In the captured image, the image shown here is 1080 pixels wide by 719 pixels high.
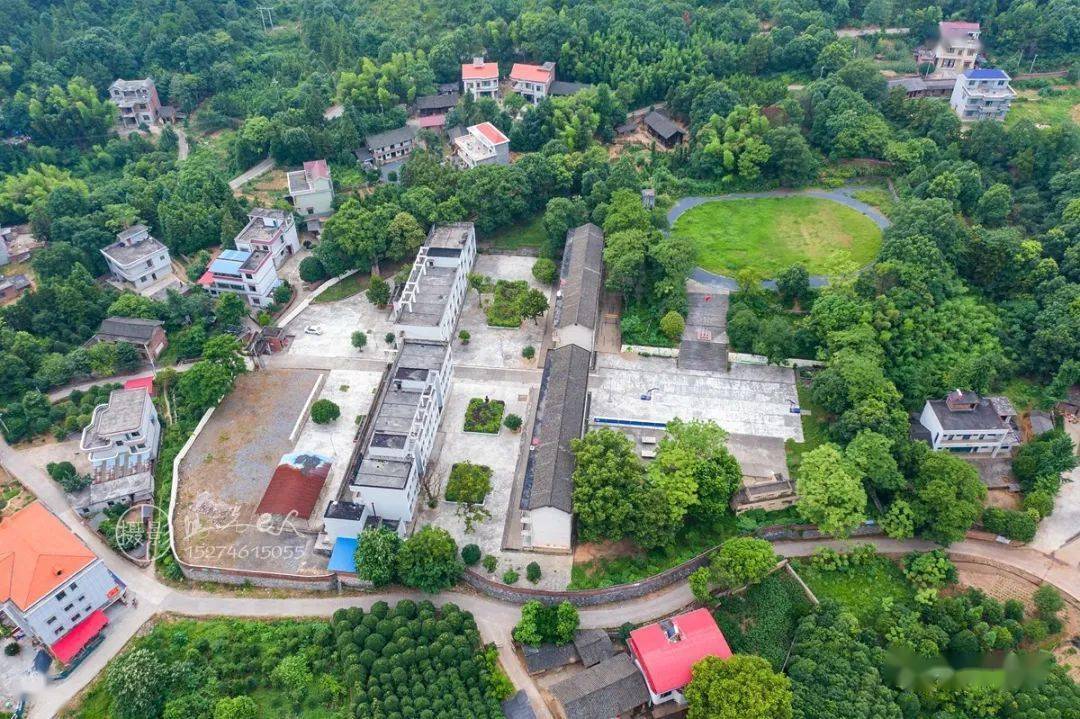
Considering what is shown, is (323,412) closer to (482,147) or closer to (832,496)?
(832,496)

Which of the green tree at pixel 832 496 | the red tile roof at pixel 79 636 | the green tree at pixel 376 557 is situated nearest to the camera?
the red tile roof at pixel 79 636

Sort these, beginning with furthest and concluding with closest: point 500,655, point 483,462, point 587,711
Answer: point 483,462
point 500,655
point 587,711

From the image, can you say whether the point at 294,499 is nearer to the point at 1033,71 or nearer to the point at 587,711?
the point at 587,711

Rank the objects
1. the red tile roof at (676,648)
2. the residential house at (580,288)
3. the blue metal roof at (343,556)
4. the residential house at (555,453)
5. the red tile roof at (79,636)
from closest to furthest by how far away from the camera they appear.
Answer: the red tile roof at (676,648) < the red tile roof at (79,636) < the blue metal roof at (343,556) < the residential house at (555,453) < the residential house at (580,288)

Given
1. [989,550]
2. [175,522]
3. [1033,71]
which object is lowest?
[175,522]

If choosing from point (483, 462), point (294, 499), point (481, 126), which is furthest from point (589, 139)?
point (294, 499)

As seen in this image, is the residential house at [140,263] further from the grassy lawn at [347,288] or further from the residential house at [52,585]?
the residential house at [52,585]

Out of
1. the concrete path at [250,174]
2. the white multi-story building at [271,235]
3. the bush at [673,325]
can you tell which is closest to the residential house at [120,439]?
the white multi-story building at [271,235]
